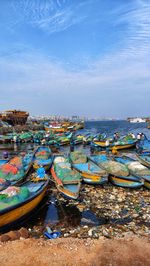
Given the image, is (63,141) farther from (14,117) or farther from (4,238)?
(14,117)

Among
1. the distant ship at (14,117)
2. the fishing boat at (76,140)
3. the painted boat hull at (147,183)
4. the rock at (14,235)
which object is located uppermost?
the distant ship at (14,117)

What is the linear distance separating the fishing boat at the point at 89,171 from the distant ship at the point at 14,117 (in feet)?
187

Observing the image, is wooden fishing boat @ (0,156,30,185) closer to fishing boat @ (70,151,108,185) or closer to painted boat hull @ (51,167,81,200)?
painted boat hull @ (51,167,81,200)

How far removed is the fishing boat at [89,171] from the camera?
56.2ft

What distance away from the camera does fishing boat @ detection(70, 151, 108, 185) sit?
17141 mm

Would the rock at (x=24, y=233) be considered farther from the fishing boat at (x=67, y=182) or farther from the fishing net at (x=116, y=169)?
the fishing net at (x=116, y=169)

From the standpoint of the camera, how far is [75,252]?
9078 mm

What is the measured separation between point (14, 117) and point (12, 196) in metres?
66.0

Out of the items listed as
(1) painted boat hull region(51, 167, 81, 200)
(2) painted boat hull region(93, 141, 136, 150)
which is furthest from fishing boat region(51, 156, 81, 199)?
(2) painted boat hull region(93, 141, 136, 150)

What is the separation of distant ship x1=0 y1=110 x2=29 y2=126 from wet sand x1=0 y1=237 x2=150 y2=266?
6746cm

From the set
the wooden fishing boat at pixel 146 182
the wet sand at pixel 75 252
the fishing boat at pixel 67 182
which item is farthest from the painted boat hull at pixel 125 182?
the wet sand at pixel 75 252

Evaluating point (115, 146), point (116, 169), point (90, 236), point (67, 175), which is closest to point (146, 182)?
point (116, 169)

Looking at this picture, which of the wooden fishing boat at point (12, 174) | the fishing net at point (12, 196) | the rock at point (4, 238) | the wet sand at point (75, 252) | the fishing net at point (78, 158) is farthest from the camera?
the fishing net at point (78, 158)

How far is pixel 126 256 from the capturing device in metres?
8.91
